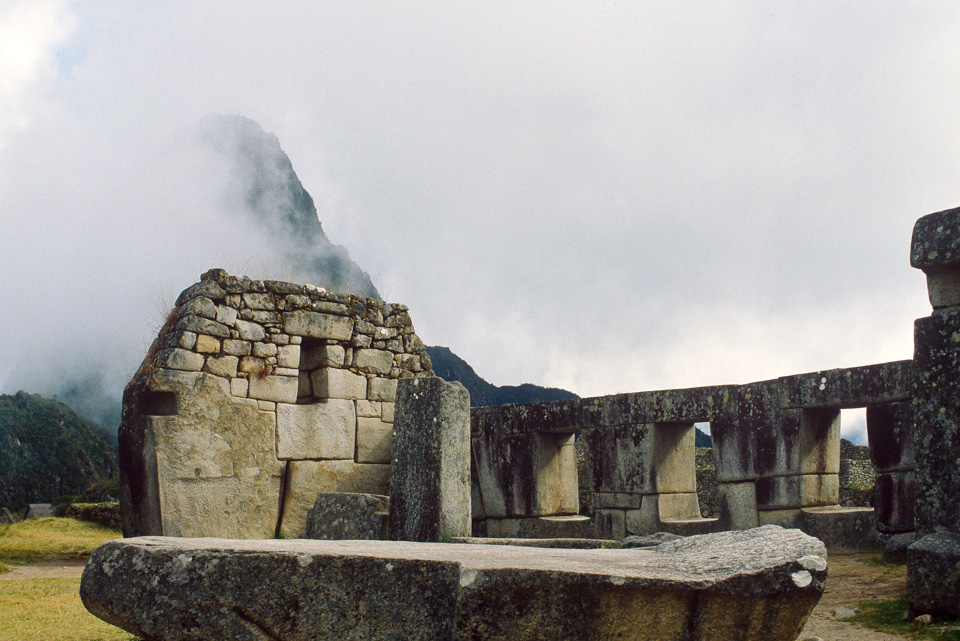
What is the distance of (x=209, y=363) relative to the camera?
843 centimetres

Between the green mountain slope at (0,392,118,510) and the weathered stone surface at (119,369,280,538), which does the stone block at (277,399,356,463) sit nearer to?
the weathered stone surface at (119,369,280,538)

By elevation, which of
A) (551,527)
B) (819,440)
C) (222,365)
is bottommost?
(551,527)

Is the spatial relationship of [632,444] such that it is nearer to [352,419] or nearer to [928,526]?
[352,419]

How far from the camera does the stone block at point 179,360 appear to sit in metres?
8.13

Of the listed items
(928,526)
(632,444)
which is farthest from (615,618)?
(632,444)

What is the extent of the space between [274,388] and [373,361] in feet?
4.14

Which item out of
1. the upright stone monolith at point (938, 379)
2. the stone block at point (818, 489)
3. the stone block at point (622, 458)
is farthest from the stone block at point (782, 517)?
the upright stone monolith at point (938, 379)

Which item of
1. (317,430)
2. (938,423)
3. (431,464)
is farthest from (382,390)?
(938,423)

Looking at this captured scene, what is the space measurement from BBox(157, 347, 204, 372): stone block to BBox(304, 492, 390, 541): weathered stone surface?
1.75 meters

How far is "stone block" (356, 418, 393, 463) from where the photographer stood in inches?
378

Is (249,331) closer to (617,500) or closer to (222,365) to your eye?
(222,365)

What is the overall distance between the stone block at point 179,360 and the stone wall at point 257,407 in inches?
0.5

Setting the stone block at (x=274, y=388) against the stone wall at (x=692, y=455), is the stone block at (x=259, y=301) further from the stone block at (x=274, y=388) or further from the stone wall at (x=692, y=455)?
the stone wall at (x=692, y=455)

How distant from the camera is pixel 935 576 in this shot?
584 centimetres
